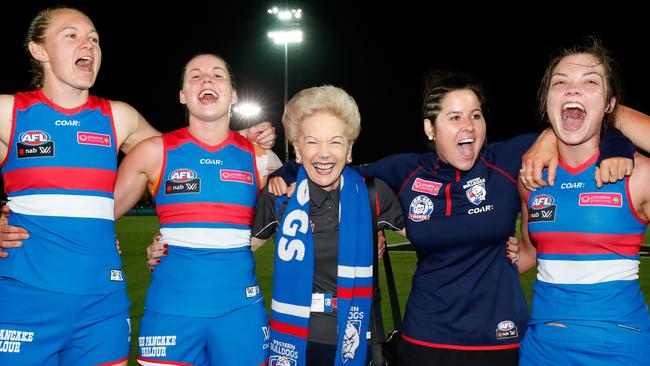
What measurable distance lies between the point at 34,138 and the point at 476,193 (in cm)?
255

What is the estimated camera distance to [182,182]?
10.9 ft

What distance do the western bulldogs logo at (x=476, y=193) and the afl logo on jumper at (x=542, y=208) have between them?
0.95 feet

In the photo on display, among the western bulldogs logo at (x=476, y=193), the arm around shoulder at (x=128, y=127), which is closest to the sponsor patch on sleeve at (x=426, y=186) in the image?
the western bulldogs logo at (x=476, y=193)

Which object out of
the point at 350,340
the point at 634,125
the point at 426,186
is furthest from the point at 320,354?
the point at 634,125

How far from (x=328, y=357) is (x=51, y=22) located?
2.60 meters

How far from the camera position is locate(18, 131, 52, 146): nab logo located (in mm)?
3207

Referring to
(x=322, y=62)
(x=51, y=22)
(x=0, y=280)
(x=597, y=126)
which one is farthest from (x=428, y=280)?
(x=322, y=62)

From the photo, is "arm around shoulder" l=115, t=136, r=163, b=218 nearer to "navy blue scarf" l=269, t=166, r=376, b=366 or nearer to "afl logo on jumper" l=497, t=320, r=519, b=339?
"navy blue scarf" l=269, t=166, r=376, b=366

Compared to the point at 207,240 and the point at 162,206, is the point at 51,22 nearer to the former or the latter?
the point at 162,206

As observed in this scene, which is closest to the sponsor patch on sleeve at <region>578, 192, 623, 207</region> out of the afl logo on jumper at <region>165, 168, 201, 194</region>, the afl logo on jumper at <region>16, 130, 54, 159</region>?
the afl logo on jumper at <region>165, 168, 201, 194</region>

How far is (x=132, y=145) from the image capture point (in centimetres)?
366

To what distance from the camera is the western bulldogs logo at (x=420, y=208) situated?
3.27 m

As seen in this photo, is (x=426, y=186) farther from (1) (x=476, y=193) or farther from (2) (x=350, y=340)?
(2) (x=350, y=340)

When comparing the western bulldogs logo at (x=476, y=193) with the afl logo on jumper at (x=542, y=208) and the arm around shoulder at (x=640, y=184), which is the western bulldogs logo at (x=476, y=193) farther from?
the arm around shoulder at (x=640, y=184)
